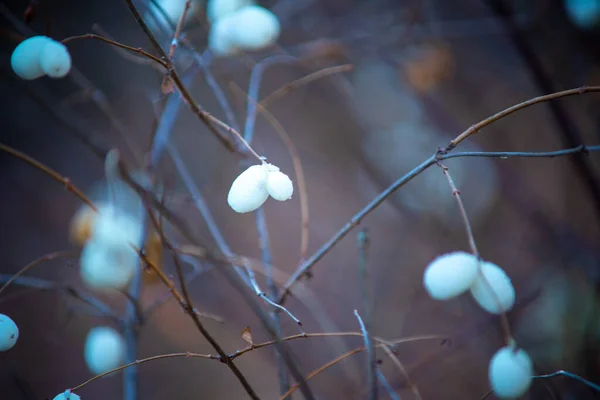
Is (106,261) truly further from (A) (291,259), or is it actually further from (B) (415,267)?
(B) (415,267)

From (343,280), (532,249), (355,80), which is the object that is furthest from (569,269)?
(355,80)

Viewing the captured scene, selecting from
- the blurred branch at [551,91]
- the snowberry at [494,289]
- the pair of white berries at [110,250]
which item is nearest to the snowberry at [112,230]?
the pair of white berries at [110,250]

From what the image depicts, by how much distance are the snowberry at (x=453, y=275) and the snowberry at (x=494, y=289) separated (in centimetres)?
1

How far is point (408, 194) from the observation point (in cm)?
157

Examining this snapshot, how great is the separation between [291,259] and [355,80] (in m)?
0.83

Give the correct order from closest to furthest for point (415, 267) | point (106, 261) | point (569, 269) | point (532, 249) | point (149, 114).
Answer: point (106, 261) → point (569, 269) → point (532, 249) → point (415, 267) → point (149, 114)

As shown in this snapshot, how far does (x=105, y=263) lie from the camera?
724mm

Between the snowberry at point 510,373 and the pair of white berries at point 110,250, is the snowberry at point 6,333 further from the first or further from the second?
the snowberry at point 510,373

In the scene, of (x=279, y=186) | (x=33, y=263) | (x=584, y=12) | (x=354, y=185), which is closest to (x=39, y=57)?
(x=33, y=263)

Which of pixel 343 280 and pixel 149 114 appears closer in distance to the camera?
pixel 343 280

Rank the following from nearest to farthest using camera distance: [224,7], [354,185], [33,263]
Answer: [33,263], [224,7], [354,185]

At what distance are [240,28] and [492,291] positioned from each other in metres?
0.56

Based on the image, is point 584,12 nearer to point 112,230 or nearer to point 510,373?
point 510,373

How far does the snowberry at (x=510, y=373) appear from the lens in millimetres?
518
